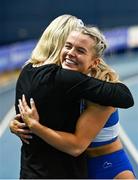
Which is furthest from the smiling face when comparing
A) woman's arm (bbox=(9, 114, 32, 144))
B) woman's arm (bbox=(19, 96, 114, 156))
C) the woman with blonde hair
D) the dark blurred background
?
the dark blurred background

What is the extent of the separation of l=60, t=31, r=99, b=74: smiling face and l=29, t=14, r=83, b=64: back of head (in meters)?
0.03

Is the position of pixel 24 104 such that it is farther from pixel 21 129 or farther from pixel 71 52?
pixel 71 52

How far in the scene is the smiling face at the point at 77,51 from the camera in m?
1.84

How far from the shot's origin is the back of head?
1.88 m

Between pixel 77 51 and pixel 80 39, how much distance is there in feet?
0.14

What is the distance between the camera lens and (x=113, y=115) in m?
1.96

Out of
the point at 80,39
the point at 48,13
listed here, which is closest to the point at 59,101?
the point at 80,39

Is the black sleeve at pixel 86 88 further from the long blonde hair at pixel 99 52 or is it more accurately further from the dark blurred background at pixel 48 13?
the dark blurred background at pixel 48 13

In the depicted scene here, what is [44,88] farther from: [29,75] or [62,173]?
[62,173]

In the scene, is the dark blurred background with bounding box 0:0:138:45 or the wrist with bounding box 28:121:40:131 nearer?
the wrist with bounding box 28:121:40:131

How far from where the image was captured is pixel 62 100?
1.81 m

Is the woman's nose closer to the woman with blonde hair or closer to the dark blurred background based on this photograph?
the woman with blonde hair

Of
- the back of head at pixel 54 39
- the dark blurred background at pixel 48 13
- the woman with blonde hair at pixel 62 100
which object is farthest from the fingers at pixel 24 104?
the dark blurred background at pixel 48 13

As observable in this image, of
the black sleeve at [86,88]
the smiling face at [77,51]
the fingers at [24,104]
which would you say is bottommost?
the fingers at [24,104]
